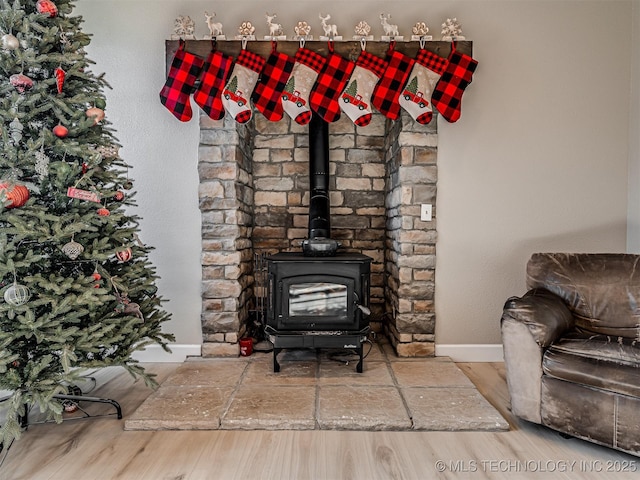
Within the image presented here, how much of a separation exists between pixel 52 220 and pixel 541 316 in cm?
233

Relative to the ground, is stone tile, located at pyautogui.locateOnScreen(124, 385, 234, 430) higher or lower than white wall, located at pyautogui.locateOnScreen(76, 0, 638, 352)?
lower

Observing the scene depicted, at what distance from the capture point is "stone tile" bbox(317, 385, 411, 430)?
6.01 ft

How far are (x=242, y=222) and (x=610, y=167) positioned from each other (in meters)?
2.68

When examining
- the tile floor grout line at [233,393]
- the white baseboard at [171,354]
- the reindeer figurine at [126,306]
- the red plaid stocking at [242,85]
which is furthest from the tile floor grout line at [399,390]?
the red plaid stocking at [242,85]

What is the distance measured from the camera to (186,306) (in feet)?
8.95

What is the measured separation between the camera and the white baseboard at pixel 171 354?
2715mm

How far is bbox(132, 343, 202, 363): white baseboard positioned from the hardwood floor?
792 mm

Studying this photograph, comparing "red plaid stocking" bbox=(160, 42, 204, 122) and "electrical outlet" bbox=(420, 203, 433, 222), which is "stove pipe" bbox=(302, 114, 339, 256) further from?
"red plaid stocking" bbox=(160, 42, 204, 122)

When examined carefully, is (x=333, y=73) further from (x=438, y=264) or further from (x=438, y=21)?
(x=438, y=264)

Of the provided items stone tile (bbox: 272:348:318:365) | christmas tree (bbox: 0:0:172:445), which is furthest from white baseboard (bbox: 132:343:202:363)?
christmas tree (bbox: 0:0:172:445)

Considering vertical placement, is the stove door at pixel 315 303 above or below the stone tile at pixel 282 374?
above

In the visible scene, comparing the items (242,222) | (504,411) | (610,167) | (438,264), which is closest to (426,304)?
(438,264)

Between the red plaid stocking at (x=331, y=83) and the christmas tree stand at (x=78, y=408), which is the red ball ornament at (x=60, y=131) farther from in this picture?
the red plaid stocking at (x=331, y=83)

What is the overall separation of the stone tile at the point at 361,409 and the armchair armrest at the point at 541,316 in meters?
0.72
